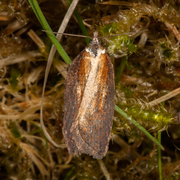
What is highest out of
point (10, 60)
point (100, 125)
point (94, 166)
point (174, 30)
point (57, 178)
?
point (174, 30)

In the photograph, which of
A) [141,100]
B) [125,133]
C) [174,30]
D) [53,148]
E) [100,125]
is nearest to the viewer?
[100,125]

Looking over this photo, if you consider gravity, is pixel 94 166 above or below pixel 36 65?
below

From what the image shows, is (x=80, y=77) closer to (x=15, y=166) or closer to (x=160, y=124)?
(x=160, y=124)

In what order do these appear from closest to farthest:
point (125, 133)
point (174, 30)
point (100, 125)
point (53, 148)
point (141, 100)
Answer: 1. point (100, 125)
2. point (174, 30)
3. point (141, 100)
4. point (125, 133)
5. point (53, 148)

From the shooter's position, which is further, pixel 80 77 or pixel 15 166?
pixel 15 166

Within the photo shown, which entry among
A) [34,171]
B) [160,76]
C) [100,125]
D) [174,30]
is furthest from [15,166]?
[174,30]

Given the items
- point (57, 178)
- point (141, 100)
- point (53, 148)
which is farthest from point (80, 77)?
point (57, 178)
